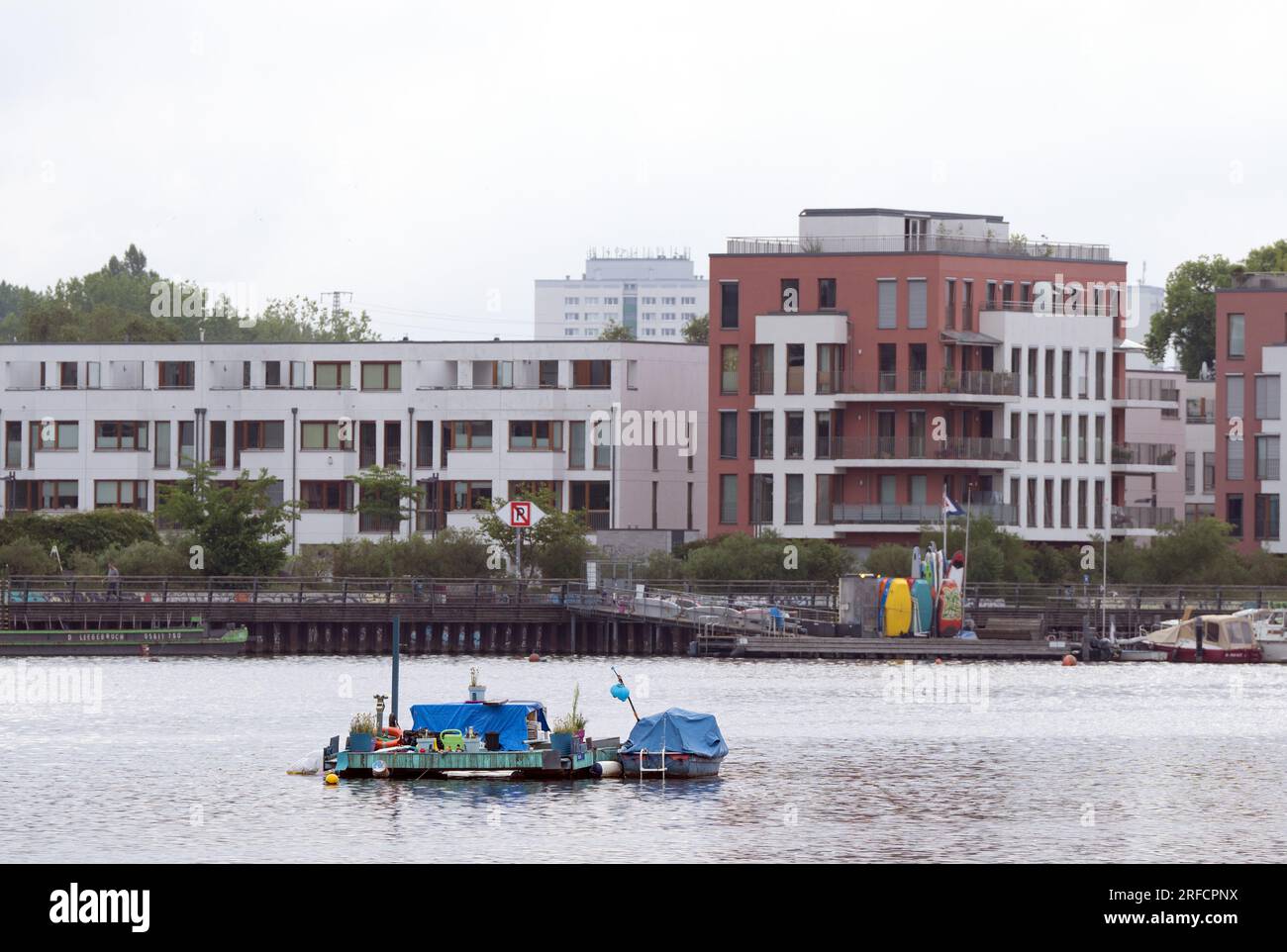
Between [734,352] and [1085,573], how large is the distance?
26.4 m

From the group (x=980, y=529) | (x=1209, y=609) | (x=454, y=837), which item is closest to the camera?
(x=454, y=837)

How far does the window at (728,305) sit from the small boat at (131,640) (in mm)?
40503

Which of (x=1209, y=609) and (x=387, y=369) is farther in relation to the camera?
(x=387, y=369)

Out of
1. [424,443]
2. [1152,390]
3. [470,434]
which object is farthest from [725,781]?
[1152,390]

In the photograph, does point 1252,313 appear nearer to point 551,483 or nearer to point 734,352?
point 734,352

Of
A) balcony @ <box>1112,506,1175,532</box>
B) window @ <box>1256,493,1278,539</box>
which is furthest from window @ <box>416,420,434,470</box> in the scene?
window @ <box>1256,493,1278,539</box>

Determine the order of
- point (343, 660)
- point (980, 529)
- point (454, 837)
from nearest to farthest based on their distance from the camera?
point (454, 837) → point (343, 660) → point (980, 529)

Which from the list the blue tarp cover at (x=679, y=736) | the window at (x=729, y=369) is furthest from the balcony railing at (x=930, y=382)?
the blue tarp cover at (x=679, y=736)

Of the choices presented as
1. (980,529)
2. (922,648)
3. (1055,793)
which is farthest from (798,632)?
(1055,793)

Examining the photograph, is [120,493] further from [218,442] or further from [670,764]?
[670,764]

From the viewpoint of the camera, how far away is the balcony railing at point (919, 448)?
147 metres

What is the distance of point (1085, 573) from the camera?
135500mm

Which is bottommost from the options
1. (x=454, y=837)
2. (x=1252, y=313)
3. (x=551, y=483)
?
(x=454, y=837)

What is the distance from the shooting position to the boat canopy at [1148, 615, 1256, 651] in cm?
12438
